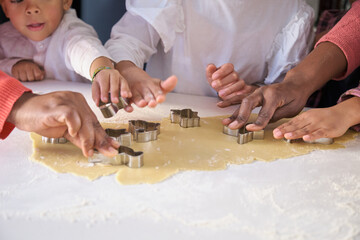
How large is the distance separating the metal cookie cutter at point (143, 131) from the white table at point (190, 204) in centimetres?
19

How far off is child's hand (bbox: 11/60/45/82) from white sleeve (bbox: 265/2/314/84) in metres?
0.93

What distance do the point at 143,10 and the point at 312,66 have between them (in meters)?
0.60

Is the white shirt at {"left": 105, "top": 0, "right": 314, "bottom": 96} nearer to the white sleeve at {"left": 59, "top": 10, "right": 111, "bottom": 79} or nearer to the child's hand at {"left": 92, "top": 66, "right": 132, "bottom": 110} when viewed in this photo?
the white sleeve at {"left": 59, "top": 10, "right": 111, "bottom": 79}

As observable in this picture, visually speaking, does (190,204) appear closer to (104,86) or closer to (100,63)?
(104,86)

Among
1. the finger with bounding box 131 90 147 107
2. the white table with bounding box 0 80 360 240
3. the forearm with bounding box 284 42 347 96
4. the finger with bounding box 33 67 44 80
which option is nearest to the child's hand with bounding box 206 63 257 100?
the forearm with bounding box 284 42 347 96

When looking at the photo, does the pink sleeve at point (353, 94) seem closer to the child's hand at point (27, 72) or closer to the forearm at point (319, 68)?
the forearm at point (319, 68)

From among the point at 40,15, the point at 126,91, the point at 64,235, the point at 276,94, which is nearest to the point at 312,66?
the point at 276,94

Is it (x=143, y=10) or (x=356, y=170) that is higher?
(x=143, y=10)

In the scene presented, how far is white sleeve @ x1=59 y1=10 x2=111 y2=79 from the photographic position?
4.03 ft

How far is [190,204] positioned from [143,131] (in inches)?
12.5

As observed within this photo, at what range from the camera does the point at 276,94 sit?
101 cm

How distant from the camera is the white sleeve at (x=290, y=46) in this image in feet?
4.50

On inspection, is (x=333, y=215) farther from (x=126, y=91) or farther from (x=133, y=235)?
(x=126, y=91)

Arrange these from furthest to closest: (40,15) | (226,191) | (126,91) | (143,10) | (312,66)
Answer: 1. (40,15)
2. (143,10)
3. (312,66)
4. (126,91)
5. (226,191)
